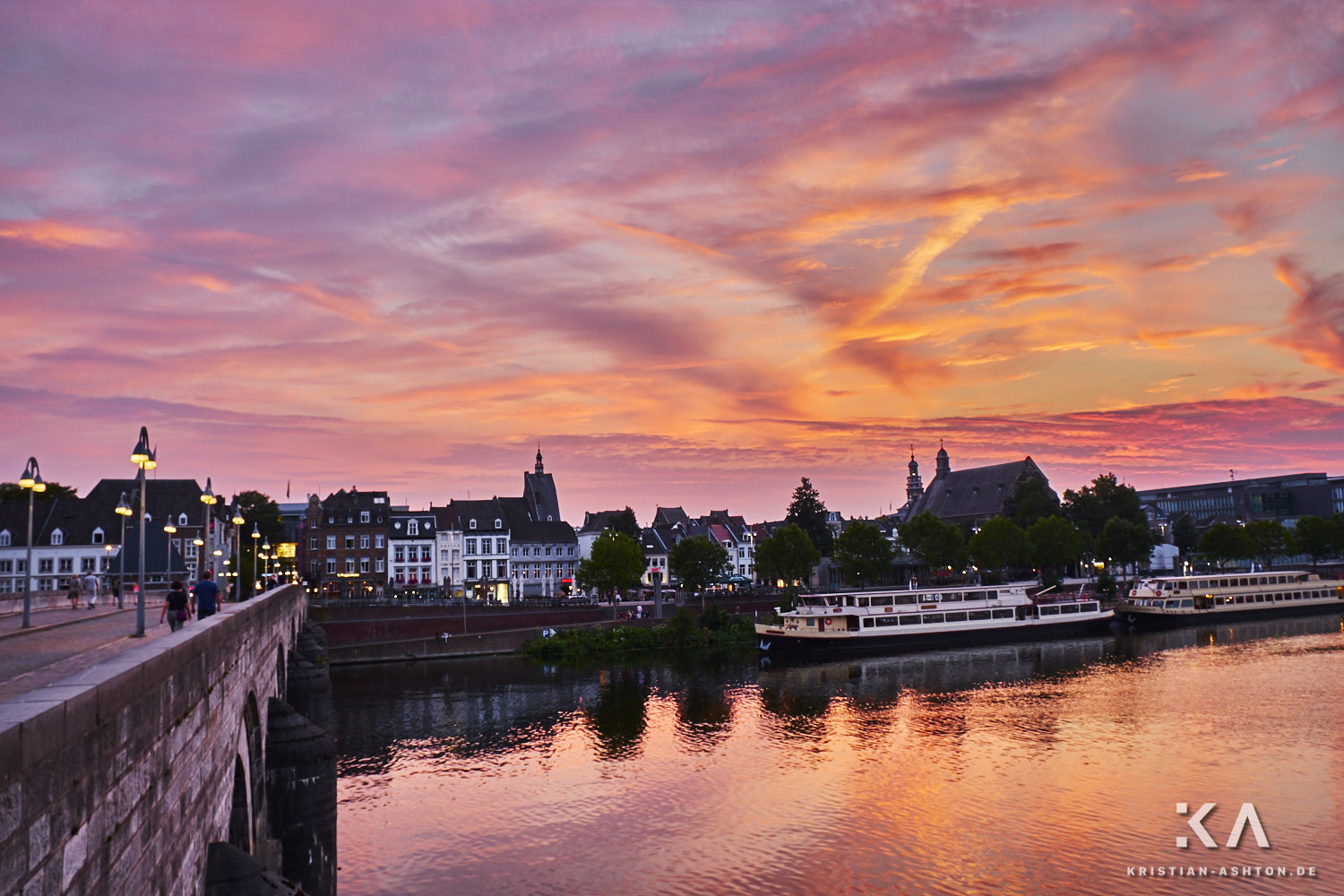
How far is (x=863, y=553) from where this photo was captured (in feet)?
394

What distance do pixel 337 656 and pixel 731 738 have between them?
1776 inches

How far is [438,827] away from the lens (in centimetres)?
3503

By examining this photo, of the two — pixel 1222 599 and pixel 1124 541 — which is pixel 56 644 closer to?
pixel 1222 599

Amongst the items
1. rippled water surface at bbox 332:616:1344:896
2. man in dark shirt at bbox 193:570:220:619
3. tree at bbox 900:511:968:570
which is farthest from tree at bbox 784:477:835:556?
man in dark shirt at bbox 193:570:220:619

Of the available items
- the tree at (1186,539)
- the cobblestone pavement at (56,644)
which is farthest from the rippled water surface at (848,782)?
the tree at (1186,539)

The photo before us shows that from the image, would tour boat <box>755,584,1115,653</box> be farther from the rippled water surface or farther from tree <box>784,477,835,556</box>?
tree <box>784,477,835,556</box>

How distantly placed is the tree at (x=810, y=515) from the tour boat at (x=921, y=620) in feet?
144

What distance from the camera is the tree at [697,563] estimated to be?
373 ft

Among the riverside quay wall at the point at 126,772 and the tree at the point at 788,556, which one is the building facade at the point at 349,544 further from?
the riverside quay wall at the point at 126,772

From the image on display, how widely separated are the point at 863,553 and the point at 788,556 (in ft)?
31.2

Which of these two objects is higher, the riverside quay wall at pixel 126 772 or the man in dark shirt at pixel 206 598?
the man in dark shirt at pixel 206 598

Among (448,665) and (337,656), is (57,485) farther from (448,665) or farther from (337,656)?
(448,665)

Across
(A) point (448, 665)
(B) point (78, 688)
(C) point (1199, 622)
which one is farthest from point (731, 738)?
(C) point (1199, 622)

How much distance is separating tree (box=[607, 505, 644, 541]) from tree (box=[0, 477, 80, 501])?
239 feet
